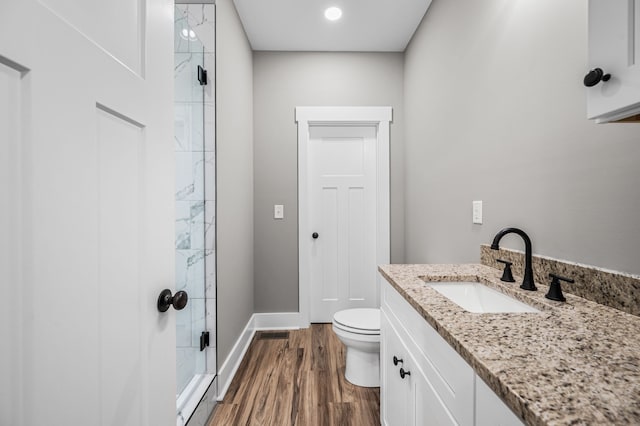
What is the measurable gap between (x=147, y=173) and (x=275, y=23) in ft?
7.26

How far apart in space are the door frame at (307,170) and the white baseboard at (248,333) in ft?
0.39

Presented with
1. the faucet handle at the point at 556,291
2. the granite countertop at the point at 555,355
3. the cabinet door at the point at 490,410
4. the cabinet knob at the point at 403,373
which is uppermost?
the faucet handle at the point at 556,291

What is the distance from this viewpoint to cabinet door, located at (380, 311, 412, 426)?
1135 millimetres

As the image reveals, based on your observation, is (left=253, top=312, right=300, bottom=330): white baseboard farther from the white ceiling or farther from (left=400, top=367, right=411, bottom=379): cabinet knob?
the white ceiling

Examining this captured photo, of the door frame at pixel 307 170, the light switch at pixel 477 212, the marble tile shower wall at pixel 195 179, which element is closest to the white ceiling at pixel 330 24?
the door frame at pixel 307 170

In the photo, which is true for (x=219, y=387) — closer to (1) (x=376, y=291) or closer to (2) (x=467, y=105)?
(1) (x=376, y=291)

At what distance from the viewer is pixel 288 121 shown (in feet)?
9.44

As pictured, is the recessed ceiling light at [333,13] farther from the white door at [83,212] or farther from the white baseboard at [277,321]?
the white baseboard at [277,321]

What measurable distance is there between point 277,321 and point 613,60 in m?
2.83

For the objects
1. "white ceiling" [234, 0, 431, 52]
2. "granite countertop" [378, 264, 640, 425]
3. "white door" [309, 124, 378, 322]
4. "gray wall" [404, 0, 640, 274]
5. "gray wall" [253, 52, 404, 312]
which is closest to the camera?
"granite countertop" [378, 264, 640, 425]

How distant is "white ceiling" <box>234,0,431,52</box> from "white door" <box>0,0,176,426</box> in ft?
5.76

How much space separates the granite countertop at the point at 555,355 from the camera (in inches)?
17.9

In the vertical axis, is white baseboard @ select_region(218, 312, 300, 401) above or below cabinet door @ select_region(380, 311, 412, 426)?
below

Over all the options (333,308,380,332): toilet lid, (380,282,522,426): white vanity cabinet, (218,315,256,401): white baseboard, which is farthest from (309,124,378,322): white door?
(380,282,522,426): white vanity cabinet
